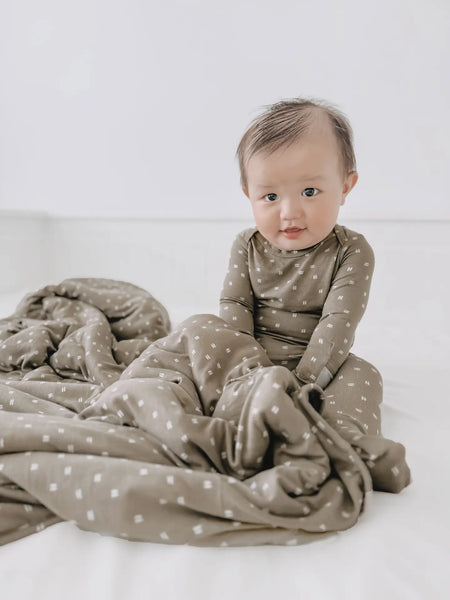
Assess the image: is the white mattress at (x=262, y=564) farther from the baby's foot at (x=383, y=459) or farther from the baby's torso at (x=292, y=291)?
the baby's torso at (x=292, y=291)

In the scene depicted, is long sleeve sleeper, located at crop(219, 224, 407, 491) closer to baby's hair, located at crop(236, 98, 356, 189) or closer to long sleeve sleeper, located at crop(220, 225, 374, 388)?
long sleeve sleeper, located at crop(220, 225, 374, 388)

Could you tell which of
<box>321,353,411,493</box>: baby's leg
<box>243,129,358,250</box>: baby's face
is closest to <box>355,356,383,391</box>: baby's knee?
<box>321,353,411,493</box>: baby's leg

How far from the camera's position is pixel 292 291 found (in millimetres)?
1089

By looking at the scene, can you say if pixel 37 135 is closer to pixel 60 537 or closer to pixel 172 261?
pixel 172 261

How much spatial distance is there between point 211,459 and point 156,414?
8cm

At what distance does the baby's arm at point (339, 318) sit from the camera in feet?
Answer: 3.13

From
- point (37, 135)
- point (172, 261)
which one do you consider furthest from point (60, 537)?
point (37, 135)

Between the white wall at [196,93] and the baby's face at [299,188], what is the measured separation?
792 mm

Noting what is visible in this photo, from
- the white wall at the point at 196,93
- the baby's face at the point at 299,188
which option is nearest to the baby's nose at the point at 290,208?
the baby's face at the point at 299,188

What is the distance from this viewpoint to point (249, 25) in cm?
184

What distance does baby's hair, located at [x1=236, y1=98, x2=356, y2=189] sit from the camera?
3.14 feet

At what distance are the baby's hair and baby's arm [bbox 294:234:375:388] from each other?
160 mm

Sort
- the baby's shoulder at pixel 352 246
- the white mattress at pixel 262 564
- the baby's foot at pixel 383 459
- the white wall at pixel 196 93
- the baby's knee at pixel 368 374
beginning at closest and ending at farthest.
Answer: the white mattress at pixel 262 564 < the baby's foot at pixel 383 459 < the baby's knee at pixel 368 374 < the baby's shoulder at pixel 352 246 < the white wall at pixel 196 93

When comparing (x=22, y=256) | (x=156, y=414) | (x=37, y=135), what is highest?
(x=37, y=135)
